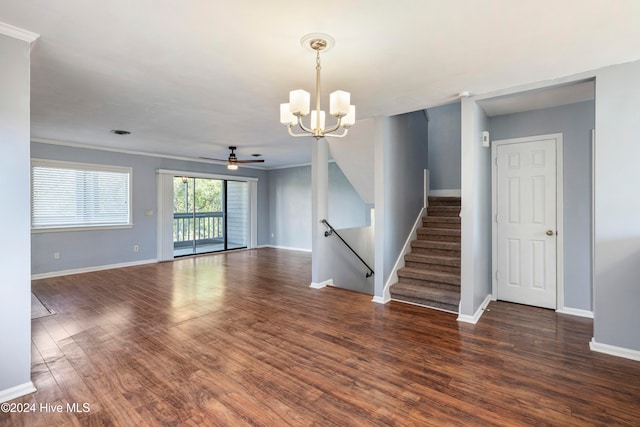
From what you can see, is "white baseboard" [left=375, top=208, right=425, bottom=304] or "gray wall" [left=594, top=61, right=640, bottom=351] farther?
"white baseboard" [left=375, top=208, right=425, bottom=304]

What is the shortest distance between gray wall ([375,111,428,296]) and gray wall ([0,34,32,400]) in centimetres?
347

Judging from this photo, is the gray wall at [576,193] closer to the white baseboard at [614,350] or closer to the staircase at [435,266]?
the white baseboard at [614,350]

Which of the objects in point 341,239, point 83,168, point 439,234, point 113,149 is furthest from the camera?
point 113,149

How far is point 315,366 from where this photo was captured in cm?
246

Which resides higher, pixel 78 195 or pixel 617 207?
pixel 78 195

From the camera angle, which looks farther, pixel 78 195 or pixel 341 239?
pixel 78 195

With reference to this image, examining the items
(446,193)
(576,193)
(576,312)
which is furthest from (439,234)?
(576,312)

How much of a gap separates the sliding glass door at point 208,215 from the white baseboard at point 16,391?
5.69 m

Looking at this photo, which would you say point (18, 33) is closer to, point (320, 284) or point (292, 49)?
point (292, 49)

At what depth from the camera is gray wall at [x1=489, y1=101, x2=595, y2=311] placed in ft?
11.5

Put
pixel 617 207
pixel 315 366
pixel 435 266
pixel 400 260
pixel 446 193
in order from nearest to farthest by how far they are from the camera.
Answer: pixel 315 366
pixel 617 207
pixel 435 266
pixel 400 260
pixel 446 193

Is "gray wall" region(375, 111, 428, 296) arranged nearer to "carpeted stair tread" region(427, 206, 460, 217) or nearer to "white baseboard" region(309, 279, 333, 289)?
"carpeted stair tread" region(427, 206, 460, 217)

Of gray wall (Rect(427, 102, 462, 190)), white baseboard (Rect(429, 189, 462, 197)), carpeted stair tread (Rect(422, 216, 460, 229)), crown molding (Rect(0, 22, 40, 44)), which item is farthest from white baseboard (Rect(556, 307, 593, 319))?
crown molding (Rect(0, 22, 40, 44))

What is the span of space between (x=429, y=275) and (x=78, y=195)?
6516mm
